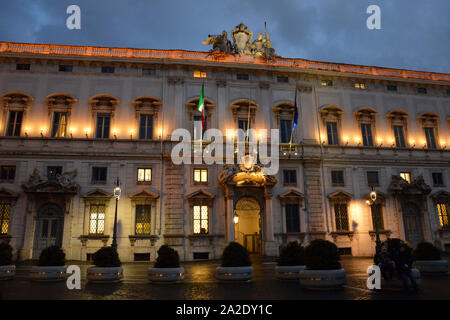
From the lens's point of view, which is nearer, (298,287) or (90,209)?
(298,287)

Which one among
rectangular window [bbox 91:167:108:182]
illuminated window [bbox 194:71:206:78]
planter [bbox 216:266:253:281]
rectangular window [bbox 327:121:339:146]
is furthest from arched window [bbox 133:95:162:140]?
planter [bbox 216:266:253:281]

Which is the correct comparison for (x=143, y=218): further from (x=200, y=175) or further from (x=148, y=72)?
(x=148, y=72)

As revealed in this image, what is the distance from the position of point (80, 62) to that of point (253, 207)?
833 inches

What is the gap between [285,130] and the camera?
30281 millimetres

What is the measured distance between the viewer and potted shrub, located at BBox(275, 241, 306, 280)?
46.8 feet

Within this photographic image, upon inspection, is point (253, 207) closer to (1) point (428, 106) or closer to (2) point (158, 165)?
(2) point (158, 165)

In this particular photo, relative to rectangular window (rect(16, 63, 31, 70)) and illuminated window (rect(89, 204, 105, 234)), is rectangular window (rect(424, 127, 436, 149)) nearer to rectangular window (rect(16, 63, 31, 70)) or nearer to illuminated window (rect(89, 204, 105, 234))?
illuminated window (rect(89, 204, 105, 234))

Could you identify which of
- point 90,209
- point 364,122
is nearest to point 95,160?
point 90,209

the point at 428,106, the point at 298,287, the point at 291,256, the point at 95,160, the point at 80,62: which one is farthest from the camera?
the point at 428,106

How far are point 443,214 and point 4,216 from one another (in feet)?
128

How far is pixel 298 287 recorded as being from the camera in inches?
492

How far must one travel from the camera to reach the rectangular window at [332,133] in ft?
102

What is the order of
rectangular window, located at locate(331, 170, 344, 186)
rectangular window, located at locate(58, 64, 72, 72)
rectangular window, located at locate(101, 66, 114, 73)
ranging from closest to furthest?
rectangular window, located at locate(58, 64, 72, 72) → rectangular window, located at locate(101, 66, 114, 73) → rectangular window, located at locate(331, 170, 344, 186)

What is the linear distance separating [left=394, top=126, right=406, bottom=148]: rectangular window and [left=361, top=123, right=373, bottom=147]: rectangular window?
2.83 metres
